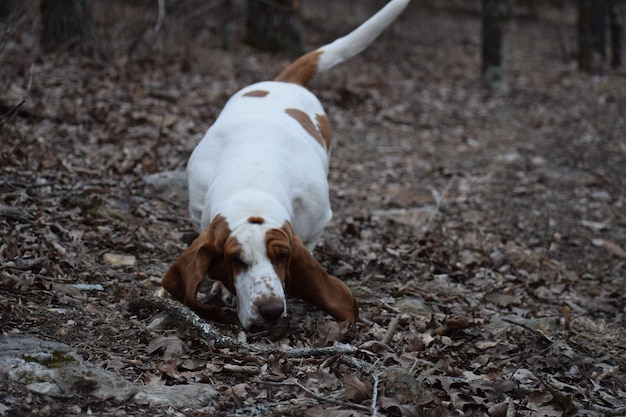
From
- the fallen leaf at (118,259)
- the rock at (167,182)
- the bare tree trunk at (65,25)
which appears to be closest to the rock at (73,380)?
the fallen leaf at (118,259)

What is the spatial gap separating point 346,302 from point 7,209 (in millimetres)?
2358

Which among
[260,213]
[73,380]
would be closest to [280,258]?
[260,213]

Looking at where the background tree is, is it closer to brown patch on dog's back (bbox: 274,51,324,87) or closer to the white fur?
brown patch on dog's back (bbox: 274,51,324,87)

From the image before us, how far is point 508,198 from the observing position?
7941 millimetres

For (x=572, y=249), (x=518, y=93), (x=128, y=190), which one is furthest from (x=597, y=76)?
(x=128, y=190)

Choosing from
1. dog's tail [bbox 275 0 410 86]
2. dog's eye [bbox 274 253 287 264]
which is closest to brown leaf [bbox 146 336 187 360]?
dog's eye [bbox 274 253 287 264]

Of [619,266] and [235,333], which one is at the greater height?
[235,333]

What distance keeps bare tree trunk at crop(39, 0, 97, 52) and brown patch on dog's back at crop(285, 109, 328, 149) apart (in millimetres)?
5909

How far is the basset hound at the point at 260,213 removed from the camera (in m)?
3.71

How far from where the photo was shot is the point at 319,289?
404cm

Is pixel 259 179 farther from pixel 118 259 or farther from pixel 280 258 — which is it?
pixel 118 259

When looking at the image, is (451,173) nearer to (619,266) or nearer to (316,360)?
(619,266)

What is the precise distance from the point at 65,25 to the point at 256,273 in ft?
25.7

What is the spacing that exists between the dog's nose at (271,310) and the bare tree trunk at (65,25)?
7700 mm
